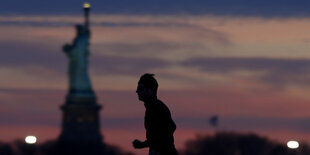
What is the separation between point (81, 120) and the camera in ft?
632

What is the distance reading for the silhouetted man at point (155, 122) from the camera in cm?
1831

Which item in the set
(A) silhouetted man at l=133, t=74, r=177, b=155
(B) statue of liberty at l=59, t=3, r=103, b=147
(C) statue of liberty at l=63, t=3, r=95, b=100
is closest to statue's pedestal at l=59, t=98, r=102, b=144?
(B) statue of liberty at l=59, t=3, r=103, b=147

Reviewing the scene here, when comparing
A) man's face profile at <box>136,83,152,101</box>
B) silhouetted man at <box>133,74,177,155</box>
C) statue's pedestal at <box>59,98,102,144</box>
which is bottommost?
silhouetted man at <box>133,74,177,155</box>

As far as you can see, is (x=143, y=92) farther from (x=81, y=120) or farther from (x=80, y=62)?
(x=81, y=120)

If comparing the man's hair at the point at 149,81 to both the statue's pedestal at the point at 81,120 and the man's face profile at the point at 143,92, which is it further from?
the statue's pedestal at the point at 81,120

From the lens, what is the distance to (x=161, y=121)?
60.3ft

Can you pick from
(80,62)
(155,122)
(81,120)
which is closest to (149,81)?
(155,122)

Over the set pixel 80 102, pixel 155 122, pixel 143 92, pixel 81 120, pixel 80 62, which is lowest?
pixel 155 122

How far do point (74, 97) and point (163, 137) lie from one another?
566 ft

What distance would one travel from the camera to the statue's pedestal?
188 metres

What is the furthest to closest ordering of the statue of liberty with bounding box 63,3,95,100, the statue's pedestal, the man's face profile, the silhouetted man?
the statue's pedestal, the statue of liberty with bounding box 63,3,95,100, the man's face profile, the silhouetted man

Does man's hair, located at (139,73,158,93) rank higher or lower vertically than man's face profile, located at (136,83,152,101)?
higher

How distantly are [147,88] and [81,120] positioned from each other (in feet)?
572

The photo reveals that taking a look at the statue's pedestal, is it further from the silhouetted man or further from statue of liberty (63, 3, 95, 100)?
the silhouetted man
